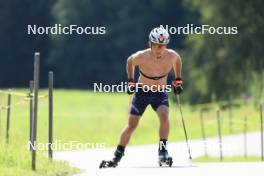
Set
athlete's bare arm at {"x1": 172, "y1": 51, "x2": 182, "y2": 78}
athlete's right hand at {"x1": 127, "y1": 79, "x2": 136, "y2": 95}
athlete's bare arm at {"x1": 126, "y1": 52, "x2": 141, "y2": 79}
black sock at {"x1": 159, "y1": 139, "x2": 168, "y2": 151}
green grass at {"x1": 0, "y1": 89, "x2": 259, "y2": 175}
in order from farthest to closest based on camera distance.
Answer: athlete's bare arm at {"x1": 172, "y1": 51, "x2": 182, "y2": 78}
athlete's bare arm at {"x1": 126, "y1": 52, "x2": 141, "y2": 79}
athlete's right hand at {"x1": 127, "y1": 79, "x2": 136, "y2": 95}
black sock at {"x1": 159, "y1": 139, "x2": 168, "y2": 151}
green grass at {"x1": 0, "y1": 89, "x2": 259, "y2": 175}

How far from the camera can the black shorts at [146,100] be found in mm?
14250

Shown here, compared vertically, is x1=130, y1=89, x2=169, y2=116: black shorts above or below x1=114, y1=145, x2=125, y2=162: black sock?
above

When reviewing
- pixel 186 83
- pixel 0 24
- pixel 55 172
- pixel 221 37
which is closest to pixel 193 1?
pixel 221 37

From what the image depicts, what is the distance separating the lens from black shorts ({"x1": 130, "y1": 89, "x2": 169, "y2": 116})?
46.8 feet

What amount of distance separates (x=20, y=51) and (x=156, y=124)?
61419mm

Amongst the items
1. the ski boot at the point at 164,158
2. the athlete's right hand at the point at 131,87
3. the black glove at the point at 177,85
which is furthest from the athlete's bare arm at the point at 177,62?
the ski boot at the point at 164,158

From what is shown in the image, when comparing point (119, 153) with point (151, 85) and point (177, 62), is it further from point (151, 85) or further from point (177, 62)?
point (177, 62)

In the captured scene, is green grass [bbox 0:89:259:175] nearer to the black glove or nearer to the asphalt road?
the asphalt road

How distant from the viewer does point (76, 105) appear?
66562 mm

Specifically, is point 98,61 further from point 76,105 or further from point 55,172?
point 55,172

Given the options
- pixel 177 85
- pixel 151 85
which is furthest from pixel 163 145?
pixel 177 85

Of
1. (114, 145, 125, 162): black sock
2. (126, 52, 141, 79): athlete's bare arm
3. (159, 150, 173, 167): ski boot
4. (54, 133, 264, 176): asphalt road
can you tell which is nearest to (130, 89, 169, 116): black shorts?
(126, 52, 141, 79): athlete's bare arm

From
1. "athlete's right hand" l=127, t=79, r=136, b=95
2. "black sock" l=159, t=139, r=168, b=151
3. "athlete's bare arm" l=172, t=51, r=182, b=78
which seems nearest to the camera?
"black sock" l=159, t=139, r=168, b=151

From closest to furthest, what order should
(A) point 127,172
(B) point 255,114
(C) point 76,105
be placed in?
(A) point 127,172, (B) point 255,114, (C) point 76,105
